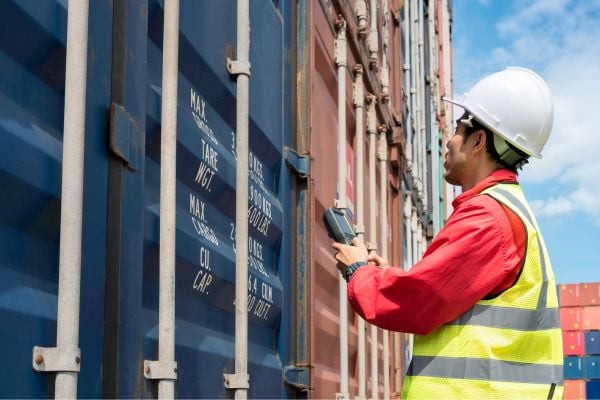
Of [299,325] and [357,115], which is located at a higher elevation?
[357,115]

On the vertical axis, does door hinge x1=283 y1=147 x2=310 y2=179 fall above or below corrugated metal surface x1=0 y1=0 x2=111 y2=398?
above

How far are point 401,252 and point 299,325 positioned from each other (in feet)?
11.4

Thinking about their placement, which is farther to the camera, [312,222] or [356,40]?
[356,40]

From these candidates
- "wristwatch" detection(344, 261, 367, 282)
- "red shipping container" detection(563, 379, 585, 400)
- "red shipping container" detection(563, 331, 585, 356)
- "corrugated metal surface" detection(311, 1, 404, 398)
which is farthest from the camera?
"red shipping container" detection(563, 331, 585, 356)

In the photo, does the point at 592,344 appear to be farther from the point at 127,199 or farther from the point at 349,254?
the point at 127,199

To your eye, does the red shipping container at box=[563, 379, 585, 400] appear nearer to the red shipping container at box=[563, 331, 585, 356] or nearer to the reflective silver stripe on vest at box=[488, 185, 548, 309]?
the red shipping container at box=[563, 331, 585, 356]

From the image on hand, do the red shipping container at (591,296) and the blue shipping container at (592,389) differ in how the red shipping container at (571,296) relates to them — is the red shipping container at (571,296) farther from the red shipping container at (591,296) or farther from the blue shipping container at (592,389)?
the blue shipping container at (592,389)

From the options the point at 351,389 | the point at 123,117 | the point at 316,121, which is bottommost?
the point at 351,389

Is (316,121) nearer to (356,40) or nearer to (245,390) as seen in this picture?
(356,40)

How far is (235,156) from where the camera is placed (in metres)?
3.03

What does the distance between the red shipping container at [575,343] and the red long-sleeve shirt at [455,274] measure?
60.3 ft

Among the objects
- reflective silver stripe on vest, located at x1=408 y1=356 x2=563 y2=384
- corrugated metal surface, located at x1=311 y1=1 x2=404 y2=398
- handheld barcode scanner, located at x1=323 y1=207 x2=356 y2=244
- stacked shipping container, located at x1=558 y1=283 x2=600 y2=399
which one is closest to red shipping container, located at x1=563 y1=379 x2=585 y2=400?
stacked shipping container, located at x1=558 y1=283 x2=600 y2=399

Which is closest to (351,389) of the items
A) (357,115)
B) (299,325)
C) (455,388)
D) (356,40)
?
(299,325)

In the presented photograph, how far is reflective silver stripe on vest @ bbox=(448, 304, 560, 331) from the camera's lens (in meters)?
2.04
